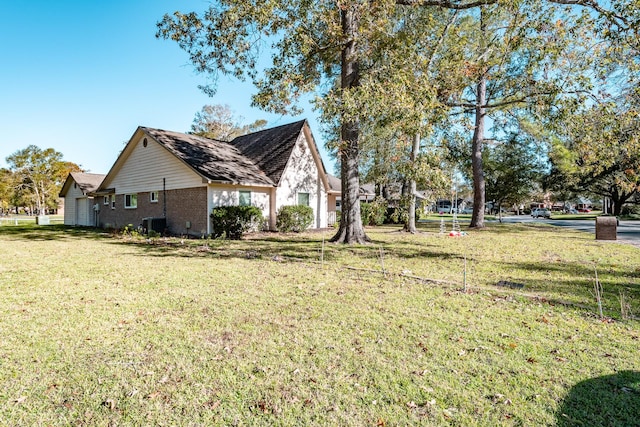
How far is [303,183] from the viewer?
2066cm

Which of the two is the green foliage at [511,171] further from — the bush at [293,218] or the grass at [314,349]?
the grass at [314,349]

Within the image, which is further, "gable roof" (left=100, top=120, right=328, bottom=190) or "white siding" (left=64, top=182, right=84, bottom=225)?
"white siding" (left=64, top=182, right=84, bottom=225)

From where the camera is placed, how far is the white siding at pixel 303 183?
19594 mm

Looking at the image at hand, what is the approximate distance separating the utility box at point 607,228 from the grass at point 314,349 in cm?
987

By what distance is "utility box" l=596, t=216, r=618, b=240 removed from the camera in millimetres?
15469

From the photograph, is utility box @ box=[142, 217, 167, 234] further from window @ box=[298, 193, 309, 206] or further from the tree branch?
the tree branch

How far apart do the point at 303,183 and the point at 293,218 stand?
2787 mm

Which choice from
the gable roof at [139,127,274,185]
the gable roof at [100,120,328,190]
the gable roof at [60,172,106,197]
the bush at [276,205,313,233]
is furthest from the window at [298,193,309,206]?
the gable roof at [60,172,106,197]

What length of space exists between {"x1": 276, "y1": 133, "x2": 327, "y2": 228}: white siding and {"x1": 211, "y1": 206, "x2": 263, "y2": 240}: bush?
3.11 metres

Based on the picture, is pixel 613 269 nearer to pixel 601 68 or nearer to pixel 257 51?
pixel 601 68

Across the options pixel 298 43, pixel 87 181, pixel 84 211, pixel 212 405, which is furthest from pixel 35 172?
pixel 212 405

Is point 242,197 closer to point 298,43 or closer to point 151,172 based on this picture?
point 151,172

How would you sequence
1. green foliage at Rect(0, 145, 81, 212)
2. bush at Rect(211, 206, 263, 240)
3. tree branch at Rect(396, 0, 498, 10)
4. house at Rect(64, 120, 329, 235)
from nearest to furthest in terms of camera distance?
tree branch at Rect(396, 0, 498, 10) → bush at Rect(211, 206, 263, 240) → house at Rect(64, 120, 329, 235) → green foliage at Rect(0, 145, 81, 212)

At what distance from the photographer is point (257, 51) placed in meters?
13.0
